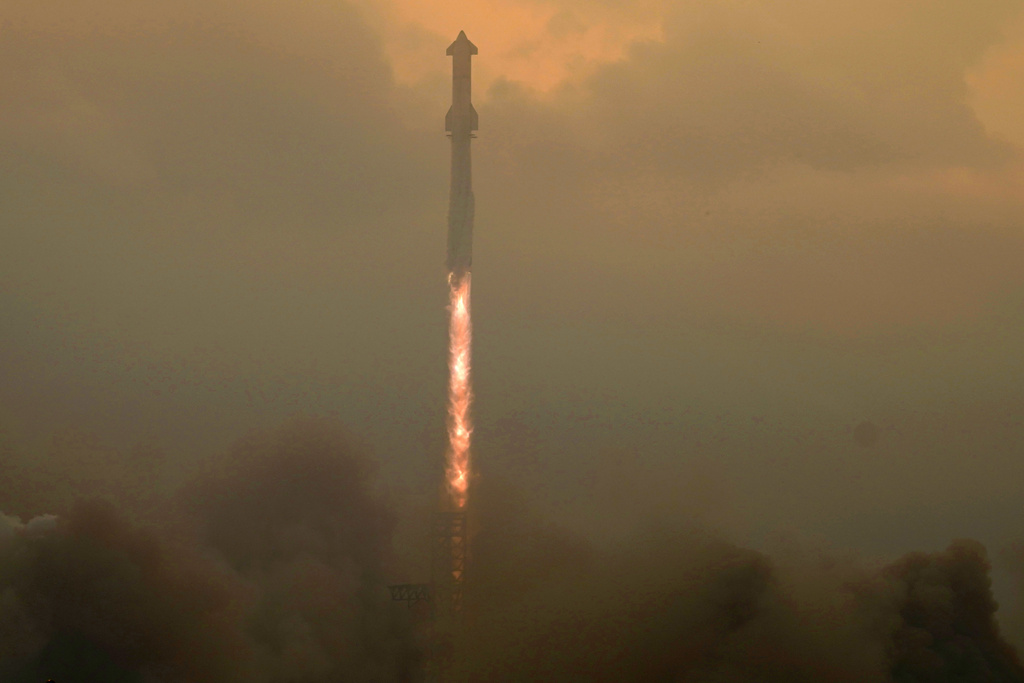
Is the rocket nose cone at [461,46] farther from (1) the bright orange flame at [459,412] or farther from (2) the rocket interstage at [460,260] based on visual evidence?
(1) the bright orange flame at [459,412]

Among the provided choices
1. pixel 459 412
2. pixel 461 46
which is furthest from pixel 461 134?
pixel 459 412

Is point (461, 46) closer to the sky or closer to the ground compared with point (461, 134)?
closer to the sky

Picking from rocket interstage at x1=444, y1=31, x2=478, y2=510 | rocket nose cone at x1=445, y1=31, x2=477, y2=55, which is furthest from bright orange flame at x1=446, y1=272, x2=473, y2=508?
rocket nose cone at x1=445, y1=31, x2=477, y2=55

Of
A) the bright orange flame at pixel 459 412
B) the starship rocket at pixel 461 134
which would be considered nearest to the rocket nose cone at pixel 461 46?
the starship rocket at pixel 461 134

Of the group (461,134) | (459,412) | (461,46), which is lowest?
(459,412)

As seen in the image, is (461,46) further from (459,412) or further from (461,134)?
(459,412)

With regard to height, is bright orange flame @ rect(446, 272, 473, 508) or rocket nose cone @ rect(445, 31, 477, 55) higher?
rocket nose cone @ rect(445, 31, 477, 55)

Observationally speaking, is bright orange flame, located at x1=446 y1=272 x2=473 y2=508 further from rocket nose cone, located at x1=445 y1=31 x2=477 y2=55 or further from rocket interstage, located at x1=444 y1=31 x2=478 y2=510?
rocket nose cone, located at x1=445 y1=31 x2=477 y2=55

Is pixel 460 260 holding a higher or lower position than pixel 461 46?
lower
